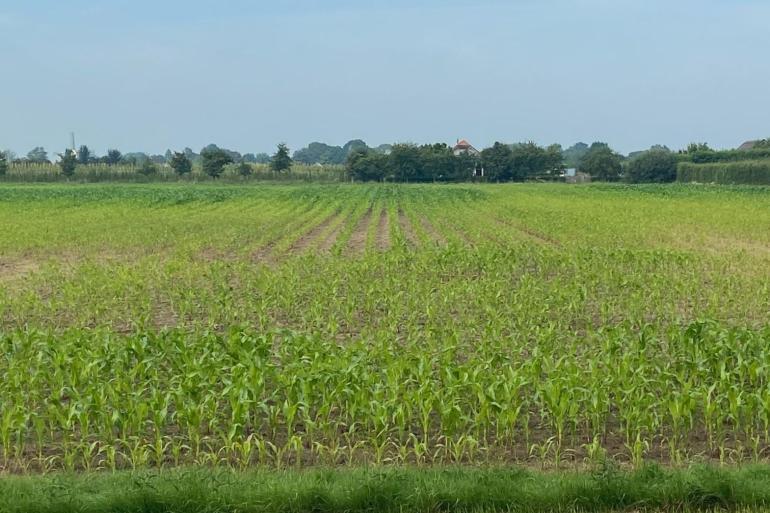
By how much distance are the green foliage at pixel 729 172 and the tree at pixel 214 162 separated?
47.6 meters

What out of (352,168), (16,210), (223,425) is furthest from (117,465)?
(352,168)

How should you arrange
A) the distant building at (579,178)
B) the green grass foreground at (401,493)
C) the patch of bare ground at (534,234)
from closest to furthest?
the green grass foreground at (401,493) → the patch of bare ground at (534,234) → the distant building at (579,178)

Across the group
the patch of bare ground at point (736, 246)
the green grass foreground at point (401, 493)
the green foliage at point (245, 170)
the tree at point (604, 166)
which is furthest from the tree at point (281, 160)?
the green grass foreground at point (401, 493)

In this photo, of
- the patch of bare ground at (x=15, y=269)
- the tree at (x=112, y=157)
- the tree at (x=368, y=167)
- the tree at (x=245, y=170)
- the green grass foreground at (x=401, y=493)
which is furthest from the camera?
the tree at (x=112, y=157)

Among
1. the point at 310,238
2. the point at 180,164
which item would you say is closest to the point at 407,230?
the point at 310,238

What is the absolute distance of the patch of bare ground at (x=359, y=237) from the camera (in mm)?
21281

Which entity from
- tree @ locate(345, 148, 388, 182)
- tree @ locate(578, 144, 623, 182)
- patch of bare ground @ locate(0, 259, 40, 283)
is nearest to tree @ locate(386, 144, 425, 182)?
tree @ locate(345, 148, 388, 182)

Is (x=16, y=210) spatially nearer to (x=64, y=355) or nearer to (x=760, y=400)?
(x=64, y=355)

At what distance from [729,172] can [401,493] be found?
72608mm

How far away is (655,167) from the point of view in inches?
3479

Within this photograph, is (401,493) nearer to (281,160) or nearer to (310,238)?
(310,238)

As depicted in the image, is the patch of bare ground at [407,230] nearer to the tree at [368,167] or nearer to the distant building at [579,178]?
the tree at [368,167]

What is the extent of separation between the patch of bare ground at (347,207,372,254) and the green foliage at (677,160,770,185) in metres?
45.4

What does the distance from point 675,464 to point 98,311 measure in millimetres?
8716
